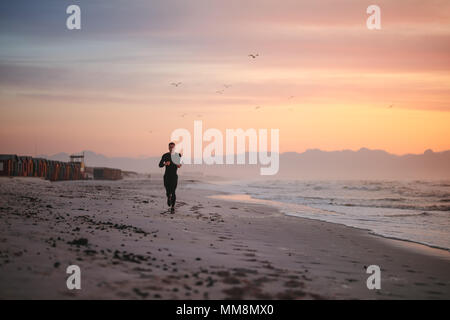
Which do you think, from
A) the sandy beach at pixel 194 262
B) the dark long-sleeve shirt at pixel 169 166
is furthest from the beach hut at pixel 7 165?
the sandy beach at pixel 194 262

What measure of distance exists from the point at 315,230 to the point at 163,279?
845cm

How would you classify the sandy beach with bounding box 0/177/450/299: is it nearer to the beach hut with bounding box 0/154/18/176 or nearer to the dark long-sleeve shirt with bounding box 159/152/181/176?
the dark long-sleeve shirt with bounding box 159/152/181/176

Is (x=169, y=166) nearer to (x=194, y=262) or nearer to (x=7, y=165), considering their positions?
(x=194, y=262)

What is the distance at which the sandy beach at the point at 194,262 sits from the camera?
5387 millimetres

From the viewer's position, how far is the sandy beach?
5.39m

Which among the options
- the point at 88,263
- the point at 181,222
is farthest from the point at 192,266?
the point at 181,222

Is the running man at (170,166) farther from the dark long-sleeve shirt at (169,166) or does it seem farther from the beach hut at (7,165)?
the beach hut at (7,165)

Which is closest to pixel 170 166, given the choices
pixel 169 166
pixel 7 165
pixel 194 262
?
pixel 169 166

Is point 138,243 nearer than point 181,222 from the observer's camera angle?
Yes

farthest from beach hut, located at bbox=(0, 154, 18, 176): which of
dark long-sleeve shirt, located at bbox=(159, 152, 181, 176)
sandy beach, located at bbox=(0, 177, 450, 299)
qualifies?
sandy beach, located at bbox=(0, 177, 450, 299)

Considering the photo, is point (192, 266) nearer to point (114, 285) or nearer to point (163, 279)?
point (163, 279)

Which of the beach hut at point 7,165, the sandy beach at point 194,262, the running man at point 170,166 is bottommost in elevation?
the sandy beach at point 194,262

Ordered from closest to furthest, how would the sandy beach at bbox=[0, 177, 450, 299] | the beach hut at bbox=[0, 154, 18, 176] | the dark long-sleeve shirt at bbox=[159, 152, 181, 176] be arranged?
the sandy beach at bbox=[0, 177, 450, 299] → the dark long-sleeve shirt at bbox=[159, 152, 181, 176] → the beach hut at bbox=[0, 154, 18, 176]

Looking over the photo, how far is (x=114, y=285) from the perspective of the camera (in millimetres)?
5363
